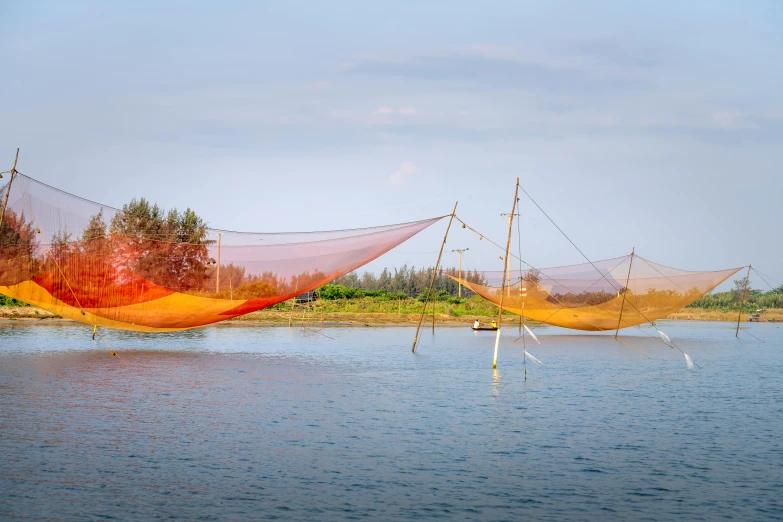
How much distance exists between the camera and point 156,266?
55.4 ft

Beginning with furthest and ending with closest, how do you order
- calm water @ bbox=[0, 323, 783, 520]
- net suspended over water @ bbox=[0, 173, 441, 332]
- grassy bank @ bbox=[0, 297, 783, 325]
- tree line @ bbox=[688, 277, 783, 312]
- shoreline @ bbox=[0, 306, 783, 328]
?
tree line @ bbox=[688, 277, 783, 312], grassy bank @ bbox=[0, 297, 783, 325], shoreline @ bbox=[0, 306, 783, 328], net suspended over water @ bbox=[0, 173, 441, 332], calm water @ bbox=[0, 323, 783, 520]

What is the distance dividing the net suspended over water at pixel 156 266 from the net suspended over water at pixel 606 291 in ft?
35.6

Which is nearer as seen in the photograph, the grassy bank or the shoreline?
the shoreline

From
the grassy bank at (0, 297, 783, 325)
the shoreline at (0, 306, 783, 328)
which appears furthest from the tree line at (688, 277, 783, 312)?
the shoreline at (0, 306, 783, 328)

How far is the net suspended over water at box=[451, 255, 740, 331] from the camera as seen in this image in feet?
87.8

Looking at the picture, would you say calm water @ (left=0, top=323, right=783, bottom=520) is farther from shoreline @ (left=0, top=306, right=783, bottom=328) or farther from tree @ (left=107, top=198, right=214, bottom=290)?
shoreline @ (left=0, top=306, right=783, bottom=328)

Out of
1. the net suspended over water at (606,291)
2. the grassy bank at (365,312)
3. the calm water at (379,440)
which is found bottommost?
the calm water at (379,440)

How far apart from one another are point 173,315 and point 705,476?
11885mm

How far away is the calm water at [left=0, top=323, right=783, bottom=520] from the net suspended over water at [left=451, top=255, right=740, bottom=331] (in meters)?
7.03

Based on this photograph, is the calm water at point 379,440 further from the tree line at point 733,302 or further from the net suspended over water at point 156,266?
the tree line at point 733,302

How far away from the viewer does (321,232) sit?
15789mm

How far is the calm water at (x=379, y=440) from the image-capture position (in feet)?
23.8

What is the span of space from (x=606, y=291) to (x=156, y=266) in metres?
16.4

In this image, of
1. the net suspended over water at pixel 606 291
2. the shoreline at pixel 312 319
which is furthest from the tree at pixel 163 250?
the shoreline at pixel 312 319
